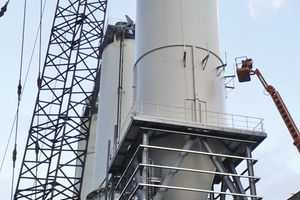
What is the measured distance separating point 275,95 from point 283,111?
215cm

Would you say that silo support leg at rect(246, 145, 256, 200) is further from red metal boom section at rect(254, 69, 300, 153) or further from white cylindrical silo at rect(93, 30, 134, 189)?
white cylindrical silo at rect(93, 30, 134, 189)

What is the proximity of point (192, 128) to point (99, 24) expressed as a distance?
30840mm

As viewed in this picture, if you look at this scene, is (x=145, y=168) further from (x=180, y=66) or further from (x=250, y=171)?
(x=180, y=66)

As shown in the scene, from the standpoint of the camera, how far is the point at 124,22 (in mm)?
56562

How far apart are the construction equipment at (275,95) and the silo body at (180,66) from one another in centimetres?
1093

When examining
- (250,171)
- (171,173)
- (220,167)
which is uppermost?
(250,171)

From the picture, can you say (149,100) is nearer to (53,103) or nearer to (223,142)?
(223,142)

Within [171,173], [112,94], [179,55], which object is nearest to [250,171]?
[171,173]

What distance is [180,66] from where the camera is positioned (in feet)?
97.2

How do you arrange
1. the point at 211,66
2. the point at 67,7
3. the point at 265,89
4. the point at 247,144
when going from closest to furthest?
the point at 247,144 < the point at 211,66 < the point at 265,89 < the point at 67,7

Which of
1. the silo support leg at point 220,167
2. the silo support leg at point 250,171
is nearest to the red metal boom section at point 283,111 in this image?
the silo support leg at point 250,171

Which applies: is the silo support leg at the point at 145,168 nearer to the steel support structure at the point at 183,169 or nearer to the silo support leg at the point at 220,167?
the steel support structure at the point at 183,169

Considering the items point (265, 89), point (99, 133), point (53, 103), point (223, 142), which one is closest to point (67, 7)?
point (53, 103)

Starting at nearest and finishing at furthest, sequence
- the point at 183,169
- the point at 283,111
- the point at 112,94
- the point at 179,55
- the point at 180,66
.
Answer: the point at 183,169
the point at 180,66
the point at 179,55
the point at 283,111
the point at 112,94
